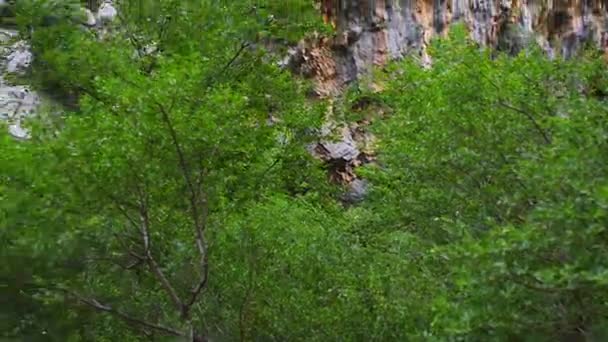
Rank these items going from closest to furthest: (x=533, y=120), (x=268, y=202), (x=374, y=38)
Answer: (x=533, y=120) → (x=268, y=202) → (x=374, y=38)

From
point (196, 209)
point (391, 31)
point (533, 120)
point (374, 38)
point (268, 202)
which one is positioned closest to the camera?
point (196, 209)

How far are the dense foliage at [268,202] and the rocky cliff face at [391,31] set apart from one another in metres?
11.9

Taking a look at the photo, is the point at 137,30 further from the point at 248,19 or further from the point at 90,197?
the point at 90,197

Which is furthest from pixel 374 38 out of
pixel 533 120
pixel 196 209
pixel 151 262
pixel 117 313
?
Answer: pixel 117 313

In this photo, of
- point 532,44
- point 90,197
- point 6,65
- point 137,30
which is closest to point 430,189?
point 532,44

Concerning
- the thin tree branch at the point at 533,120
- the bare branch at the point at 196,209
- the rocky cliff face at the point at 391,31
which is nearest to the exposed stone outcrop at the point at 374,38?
the rocky cliff face at the point at 391,31

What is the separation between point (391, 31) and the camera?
22.7 meters

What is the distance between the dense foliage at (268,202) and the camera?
5.01m

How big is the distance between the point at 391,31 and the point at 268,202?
15.3m

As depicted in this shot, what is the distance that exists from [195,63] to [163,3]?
2.87 meters

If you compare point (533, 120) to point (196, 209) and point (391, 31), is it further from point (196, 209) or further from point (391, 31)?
point (391, 31)

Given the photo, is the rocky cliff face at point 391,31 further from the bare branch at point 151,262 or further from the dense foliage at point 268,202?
the bare branch at point 151,262

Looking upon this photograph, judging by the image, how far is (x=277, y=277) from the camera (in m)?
7.66

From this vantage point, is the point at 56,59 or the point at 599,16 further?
the point at 599,16
